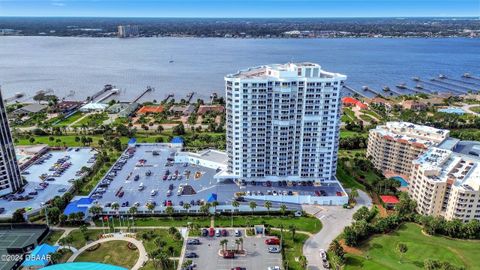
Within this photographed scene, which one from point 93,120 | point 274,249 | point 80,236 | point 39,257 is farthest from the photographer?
point 93,120

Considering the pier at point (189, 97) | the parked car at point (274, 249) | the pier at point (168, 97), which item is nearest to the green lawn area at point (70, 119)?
the pier at point (168, 97)

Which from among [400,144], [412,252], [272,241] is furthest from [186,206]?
[400,144]

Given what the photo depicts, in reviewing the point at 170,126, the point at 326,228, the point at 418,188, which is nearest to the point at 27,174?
the point at 170,126

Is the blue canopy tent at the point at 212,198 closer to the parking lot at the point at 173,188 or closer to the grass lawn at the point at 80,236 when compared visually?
the parking lot at the point at 173,188

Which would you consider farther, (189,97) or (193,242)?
(189,97)

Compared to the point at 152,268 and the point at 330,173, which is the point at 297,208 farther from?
the point at 152,268

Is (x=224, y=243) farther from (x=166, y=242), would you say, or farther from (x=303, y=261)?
(x=303, y=261)

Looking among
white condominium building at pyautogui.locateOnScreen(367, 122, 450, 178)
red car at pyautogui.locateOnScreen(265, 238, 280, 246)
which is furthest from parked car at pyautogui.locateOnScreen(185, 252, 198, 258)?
white condominium building at pyautogui.locateOnScreen(367, 122, 450, 178)
